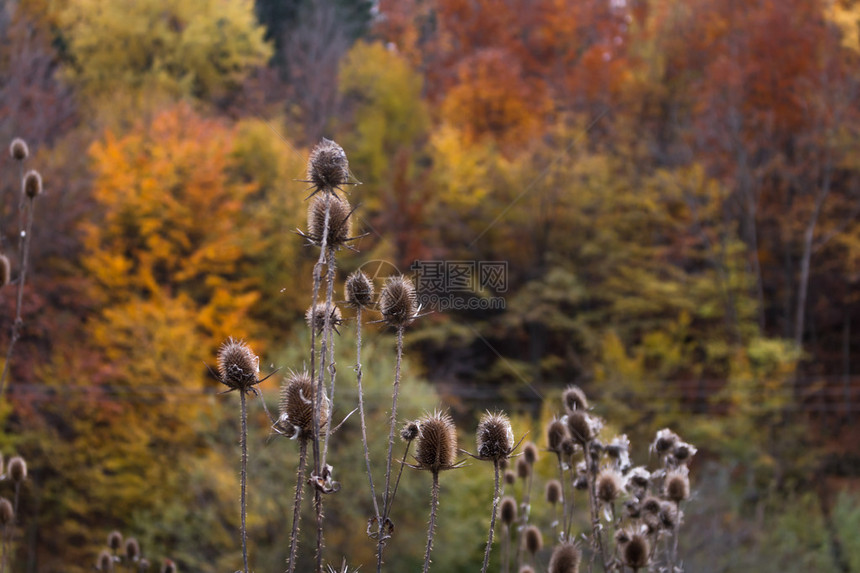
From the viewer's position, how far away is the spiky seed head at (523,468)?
356 cm

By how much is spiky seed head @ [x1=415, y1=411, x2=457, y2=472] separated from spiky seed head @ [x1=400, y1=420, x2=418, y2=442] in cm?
12

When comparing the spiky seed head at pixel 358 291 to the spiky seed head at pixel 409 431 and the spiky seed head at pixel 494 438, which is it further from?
the spiky seed head at pixel 494 438

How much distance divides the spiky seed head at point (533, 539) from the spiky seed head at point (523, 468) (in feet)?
0.69

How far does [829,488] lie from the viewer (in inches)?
854

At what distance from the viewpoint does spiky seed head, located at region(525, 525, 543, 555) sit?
3498 mm

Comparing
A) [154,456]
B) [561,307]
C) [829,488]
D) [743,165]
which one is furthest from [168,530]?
[743,165]

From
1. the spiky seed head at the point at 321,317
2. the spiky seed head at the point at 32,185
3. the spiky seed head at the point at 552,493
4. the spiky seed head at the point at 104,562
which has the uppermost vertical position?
the spiky seed head at the point at 32,185

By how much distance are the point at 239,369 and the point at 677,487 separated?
1764 millimetres

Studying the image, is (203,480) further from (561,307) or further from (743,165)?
(743,165)

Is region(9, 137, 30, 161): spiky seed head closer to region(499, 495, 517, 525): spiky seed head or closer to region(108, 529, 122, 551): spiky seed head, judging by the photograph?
region(108, 529, 122, 551): spiky seed head

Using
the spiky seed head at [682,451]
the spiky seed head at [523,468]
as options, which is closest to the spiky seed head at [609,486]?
the spiky seed head at [682,451]

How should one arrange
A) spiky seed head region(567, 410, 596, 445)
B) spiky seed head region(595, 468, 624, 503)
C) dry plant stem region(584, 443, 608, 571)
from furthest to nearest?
spiky seed head region(595, 468, 624, 503) → spiky seed head region(567, 410, 596, 445) → dry plant stem region(584, 443, 608, 571)

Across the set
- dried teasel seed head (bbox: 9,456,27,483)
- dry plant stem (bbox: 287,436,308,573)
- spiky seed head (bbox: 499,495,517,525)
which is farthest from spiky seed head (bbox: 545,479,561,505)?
dry plant stem (bbox: 287,436,308,573)

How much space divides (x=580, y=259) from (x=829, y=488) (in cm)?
850
